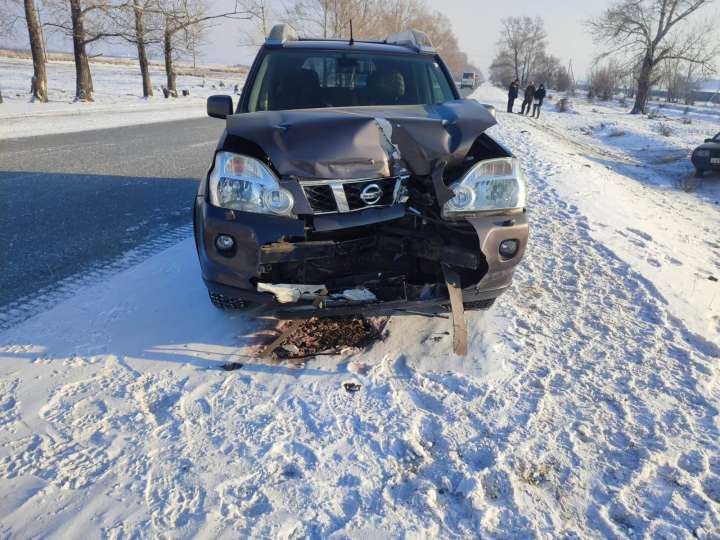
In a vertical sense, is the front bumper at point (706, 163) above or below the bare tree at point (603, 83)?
below

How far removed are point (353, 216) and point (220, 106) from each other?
5.92 ft

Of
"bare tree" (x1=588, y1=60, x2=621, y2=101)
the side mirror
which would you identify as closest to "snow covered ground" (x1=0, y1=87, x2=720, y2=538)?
the side mirror

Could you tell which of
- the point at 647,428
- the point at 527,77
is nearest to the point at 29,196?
the point at 647,428

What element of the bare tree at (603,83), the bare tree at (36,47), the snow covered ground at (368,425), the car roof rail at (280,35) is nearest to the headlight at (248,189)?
the snow covered ground at (368,425)

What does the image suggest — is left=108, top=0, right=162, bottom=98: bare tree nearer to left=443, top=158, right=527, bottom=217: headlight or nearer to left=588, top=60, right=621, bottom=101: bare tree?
left=443, top=158, right=527, bottom=217: headlight

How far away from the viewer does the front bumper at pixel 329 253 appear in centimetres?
256

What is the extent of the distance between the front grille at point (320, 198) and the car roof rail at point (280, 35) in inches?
83.5

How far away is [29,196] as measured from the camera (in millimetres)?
5809

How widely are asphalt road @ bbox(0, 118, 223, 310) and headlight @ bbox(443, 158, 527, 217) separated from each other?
304 cm

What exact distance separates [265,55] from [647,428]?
3.77m

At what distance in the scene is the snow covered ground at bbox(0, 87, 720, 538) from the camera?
184cm

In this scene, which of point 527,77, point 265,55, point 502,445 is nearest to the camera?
point 502,445

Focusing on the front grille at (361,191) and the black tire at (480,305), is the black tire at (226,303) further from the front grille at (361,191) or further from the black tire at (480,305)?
the black tire at (480,305)

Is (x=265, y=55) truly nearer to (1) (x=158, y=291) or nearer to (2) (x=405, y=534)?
(1) (x=158, y=291)
